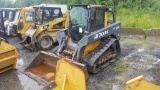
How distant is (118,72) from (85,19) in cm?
194

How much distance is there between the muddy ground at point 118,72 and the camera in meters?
5.62

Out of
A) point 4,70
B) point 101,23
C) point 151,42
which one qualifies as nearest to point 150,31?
point 151,42

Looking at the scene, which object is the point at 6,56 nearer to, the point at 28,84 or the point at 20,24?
the point at 28,84

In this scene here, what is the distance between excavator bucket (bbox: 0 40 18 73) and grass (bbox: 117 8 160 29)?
24.8 feet

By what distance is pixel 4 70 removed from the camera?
21.9 ft

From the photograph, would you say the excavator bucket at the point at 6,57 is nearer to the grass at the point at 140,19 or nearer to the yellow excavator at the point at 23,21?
the yellow excavator at the point at 23,21

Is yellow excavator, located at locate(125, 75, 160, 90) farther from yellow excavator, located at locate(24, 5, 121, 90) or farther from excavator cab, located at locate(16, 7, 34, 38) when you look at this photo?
excavator cab, located at locate(16, 7, 34, 38)

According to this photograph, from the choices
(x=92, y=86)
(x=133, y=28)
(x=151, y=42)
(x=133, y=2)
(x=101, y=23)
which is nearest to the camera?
(x=92, y=86)

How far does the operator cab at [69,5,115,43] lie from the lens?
21.5 ft

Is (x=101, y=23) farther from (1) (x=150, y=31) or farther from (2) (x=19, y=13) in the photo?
(2) (x=19, y=13)

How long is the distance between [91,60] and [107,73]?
66 centimetres

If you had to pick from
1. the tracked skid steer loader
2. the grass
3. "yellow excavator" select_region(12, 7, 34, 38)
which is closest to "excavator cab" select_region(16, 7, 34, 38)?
"yellow excavator" select_region(12, 7, 34, 38)

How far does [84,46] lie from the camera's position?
6.20 meters

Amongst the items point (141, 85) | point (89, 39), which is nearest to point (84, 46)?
point (89, 39)
